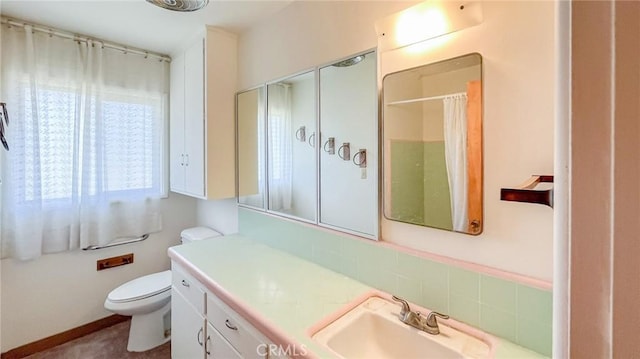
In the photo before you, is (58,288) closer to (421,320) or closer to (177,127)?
(177,127)

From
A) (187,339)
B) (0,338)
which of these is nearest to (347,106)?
(187,339)

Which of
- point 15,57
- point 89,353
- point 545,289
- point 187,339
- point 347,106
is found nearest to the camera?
point 545,289

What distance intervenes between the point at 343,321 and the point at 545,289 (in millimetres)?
668

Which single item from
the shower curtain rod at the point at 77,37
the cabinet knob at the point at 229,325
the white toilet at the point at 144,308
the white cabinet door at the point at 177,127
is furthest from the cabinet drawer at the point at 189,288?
the shower curtain rod at the point at 77,37

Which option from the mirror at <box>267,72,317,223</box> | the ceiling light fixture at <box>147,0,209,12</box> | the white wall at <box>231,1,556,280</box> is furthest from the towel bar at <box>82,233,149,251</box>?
the white wall at <box>231,1,556,280</box>

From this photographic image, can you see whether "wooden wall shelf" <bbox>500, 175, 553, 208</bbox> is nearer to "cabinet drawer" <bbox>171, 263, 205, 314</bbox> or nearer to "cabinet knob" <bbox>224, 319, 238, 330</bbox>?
"cabinet knob" <bbox>224, 319, 238, 330</bbox>

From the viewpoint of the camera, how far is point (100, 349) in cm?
208

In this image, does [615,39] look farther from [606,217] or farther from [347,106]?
[347,106]

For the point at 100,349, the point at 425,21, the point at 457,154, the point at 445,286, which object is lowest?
the point at 100,349

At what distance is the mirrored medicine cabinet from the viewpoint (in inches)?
54.2

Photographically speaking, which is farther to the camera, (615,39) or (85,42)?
(85,42)

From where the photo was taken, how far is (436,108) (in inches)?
43.9

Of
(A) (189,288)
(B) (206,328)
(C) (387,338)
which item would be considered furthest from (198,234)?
(C) (387,338)

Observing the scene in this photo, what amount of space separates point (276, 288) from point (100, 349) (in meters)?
1.78
